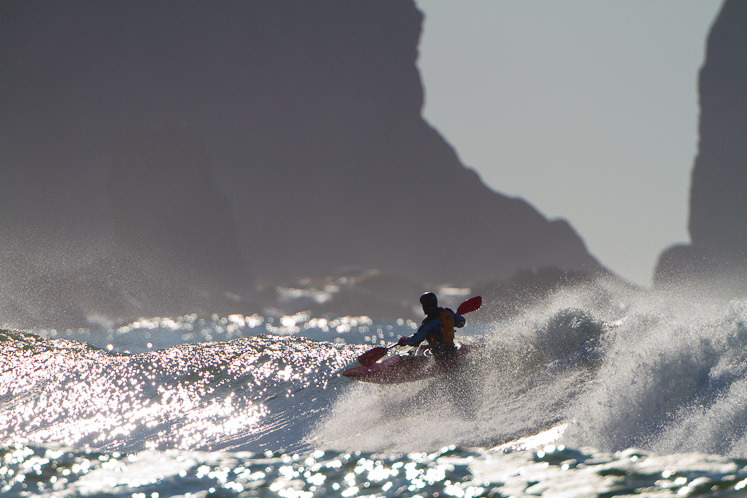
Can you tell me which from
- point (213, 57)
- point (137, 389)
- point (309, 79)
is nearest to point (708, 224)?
point (309, 79)

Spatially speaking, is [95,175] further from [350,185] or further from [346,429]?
[346,429]

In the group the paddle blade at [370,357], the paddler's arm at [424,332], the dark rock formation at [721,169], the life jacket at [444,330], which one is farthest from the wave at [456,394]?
the dark rock formation at [721,169]

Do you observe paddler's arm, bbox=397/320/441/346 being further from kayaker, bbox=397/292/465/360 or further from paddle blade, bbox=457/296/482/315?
paddle blade, bbox=457/296/482/315

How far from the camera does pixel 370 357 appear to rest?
11.4 meters

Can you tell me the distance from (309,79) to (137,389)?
12648 cm

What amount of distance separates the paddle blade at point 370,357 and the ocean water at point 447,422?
1.32ft

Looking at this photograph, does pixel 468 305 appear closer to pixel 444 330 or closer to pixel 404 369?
pixel 444 330

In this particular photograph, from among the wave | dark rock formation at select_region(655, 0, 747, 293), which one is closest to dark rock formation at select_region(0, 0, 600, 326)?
dark rock formation at select_region(655, 0, 747, 293)

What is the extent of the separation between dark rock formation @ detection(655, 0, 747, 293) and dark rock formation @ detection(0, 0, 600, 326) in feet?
123

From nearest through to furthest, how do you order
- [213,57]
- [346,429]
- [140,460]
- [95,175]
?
[140,460]
[346,429]
[95,175]
[213,57]

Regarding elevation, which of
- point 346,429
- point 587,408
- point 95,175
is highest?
point 95,175

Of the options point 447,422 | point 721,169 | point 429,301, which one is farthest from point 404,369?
point 721,169

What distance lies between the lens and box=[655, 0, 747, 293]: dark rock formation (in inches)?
4978

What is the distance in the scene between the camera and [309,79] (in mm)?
132875
